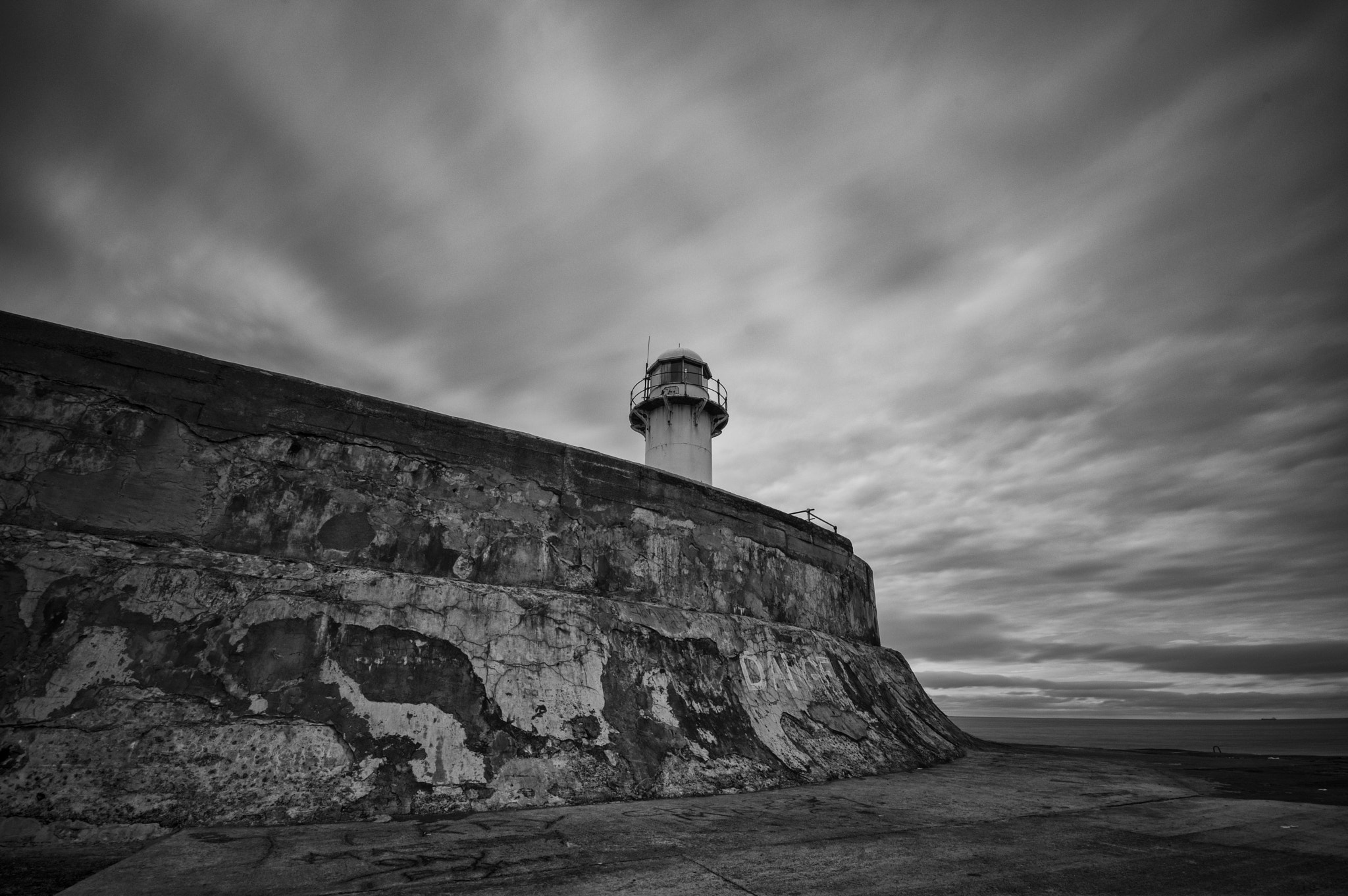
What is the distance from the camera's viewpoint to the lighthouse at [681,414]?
17828 millimetres

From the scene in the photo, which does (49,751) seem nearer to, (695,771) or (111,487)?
(111,487)

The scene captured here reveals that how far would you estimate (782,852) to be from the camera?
384cm

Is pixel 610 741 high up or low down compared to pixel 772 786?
up

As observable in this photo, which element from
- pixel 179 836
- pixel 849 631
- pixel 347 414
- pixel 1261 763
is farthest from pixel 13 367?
pixel 1261 763

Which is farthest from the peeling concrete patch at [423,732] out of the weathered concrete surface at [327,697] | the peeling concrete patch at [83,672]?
the peeling concrete patch at [83,672]

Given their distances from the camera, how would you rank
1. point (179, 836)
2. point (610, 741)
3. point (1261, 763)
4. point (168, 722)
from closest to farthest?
1. point (179, 836)
2. point (168, 722)
3. point (610, 741)
4. point (1261, 763)

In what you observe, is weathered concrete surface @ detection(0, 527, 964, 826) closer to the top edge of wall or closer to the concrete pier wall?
the concrete pier wall

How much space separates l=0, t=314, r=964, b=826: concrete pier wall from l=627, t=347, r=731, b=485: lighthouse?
375 inches

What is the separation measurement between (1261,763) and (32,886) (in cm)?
1640

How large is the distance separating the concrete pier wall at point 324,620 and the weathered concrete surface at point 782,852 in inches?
20.9

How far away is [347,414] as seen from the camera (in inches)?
253

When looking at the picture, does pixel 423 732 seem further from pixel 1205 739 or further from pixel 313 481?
pixel 1205 739

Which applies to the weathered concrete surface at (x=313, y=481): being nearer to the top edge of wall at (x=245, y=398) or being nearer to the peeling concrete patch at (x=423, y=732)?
the top edge of wall at (x=245, y=398)

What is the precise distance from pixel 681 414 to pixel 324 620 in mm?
13296
